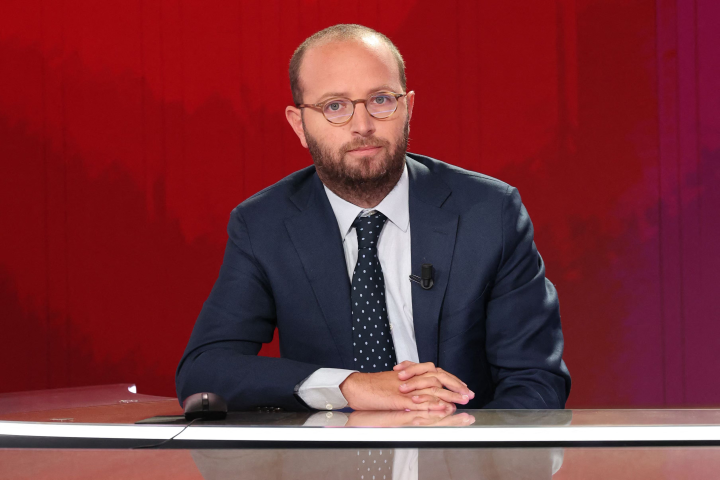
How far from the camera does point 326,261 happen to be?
5.18 ft

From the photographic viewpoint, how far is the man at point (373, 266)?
1509 mm

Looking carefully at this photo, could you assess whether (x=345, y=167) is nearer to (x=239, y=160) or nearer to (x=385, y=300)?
(x=385, y=300)

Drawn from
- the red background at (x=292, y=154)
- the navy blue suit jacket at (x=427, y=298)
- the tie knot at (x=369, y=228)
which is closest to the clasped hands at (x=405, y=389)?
the navy blue suit jacket at (x=427, y=298)

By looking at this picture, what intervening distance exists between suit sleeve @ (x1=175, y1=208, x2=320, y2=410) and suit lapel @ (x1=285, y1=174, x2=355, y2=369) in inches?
4.9

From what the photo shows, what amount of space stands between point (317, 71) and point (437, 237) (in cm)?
48

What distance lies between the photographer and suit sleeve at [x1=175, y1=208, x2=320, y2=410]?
1.36 meters

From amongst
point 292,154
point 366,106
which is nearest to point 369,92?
point 366,106

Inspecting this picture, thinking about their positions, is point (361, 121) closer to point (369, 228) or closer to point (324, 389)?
point (369, 228)

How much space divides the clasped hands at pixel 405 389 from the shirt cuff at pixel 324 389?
0.01 m

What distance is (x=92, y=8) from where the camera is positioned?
3447mm

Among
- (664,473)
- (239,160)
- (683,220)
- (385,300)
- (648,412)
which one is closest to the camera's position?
(664,473)

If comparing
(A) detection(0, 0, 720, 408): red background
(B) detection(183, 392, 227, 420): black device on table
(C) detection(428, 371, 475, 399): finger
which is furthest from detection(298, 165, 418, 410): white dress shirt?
(A) detection(0, 0, 720, 408): red background

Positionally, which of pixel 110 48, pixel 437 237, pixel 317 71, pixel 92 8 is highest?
pixel 92 8

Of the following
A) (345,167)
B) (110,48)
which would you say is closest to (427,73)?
(110,48)
